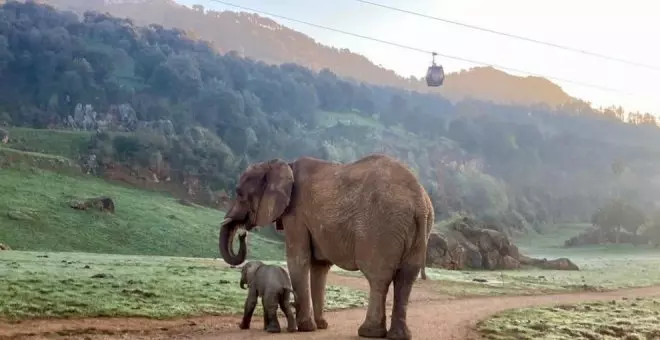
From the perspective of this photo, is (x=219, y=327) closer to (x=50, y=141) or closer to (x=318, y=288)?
(x=318, y=288)

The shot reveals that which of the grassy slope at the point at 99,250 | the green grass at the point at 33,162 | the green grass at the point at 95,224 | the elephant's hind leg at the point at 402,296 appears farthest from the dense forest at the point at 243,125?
the elephant's hind leg at the point at 402,296

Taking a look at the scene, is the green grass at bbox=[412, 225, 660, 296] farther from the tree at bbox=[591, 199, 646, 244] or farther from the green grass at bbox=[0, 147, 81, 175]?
the green grass at bbox=[0, 147, 81, 175]

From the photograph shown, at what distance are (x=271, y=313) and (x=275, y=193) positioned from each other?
241 centimetres

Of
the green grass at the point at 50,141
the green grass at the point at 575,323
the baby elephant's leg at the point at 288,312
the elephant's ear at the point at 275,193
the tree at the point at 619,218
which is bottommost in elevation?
the green grass at the point at 575,323

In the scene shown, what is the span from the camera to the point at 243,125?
4033 inches

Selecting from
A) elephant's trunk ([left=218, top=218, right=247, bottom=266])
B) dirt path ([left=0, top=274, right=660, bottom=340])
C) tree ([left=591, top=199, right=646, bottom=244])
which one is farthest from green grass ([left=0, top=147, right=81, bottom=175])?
tree ([left=591, top=199, right=646, bottom=244])

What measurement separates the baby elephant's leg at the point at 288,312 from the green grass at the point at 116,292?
364cm

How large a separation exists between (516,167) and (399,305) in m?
133

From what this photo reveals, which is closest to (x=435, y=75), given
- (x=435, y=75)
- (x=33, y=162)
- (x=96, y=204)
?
(x=435, y=75)

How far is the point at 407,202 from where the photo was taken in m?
12.4

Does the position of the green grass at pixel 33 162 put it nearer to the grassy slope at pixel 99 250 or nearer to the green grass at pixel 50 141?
the grassy slope at pixel 99 250

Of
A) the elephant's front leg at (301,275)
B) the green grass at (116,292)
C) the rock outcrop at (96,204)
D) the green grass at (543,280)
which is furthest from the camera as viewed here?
the rock outcrop at (96,204)

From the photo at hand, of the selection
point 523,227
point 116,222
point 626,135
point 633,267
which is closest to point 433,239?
point 633,267

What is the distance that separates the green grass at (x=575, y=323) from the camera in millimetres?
15148
